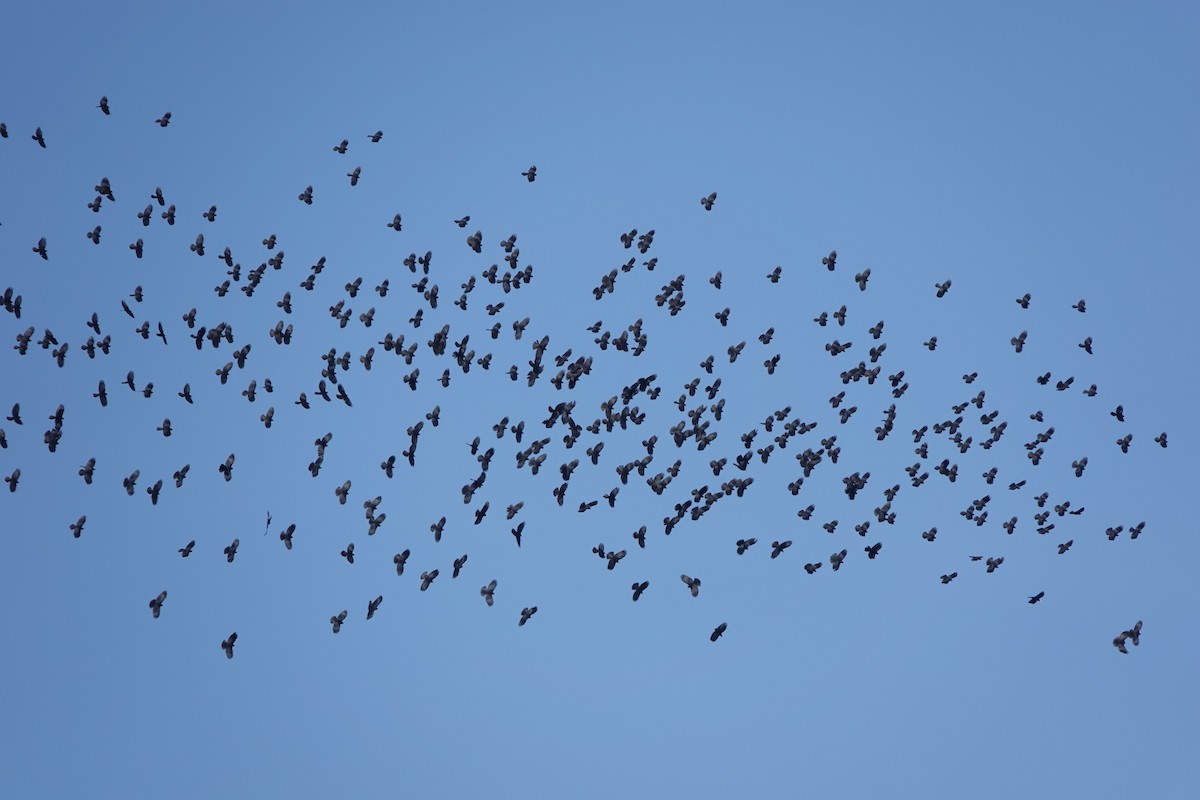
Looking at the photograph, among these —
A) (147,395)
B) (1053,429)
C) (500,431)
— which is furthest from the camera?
(1053,429)

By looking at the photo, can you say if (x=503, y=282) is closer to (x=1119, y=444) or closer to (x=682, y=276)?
(x=682, y=276)

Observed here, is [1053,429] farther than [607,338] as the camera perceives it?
Yes

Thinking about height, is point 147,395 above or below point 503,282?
below

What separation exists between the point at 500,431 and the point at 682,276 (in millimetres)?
Answer: 11841

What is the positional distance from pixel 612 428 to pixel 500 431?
5.68 metres

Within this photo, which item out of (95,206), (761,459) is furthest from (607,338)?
(95,206)

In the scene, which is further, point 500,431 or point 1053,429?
point 1053,429

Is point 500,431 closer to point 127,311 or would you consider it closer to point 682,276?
point 682,276

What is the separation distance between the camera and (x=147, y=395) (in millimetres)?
86562

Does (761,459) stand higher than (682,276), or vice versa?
(682,276)

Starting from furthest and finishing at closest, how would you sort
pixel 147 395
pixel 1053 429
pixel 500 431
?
1. pixel 1053 429
2. pixel 500 431
3. pixel 147 395

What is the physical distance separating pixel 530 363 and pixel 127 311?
61.8ft

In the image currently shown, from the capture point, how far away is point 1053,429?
99125 mm

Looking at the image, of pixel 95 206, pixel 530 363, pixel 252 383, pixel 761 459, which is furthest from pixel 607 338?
pixel 95 206
